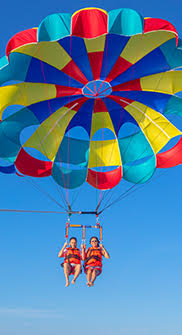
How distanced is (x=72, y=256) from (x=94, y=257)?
0.52 meters

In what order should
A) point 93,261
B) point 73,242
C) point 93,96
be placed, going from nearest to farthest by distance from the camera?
point 93,261 < point 73,242 < point 93,96

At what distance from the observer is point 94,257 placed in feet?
32.3

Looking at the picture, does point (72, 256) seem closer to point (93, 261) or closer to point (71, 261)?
point (71, 261)

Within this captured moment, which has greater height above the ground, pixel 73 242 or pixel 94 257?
pixel 73 242

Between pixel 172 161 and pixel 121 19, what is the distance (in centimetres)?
390

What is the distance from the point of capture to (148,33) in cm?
991

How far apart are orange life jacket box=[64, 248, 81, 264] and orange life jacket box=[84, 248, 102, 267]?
0.68 ft

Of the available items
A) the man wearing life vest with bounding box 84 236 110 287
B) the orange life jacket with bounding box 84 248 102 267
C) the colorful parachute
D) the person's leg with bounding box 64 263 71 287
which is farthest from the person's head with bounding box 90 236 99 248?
the colorful parachute

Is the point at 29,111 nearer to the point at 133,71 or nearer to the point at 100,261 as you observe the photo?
the point at 133,71

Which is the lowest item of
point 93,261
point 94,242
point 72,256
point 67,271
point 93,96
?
point 67,271

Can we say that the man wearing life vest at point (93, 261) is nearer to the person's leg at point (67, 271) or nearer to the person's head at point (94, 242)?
the person's head at point (94, 242)

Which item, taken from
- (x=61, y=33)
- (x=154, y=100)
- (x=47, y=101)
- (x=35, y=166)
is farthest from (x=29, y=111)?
(x=154, y=100)

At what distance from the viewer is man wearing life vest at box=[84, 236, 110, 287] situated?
9.82m

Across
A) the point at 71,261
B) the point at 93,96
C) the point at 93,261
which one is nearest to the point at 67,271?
the point at 71,261
